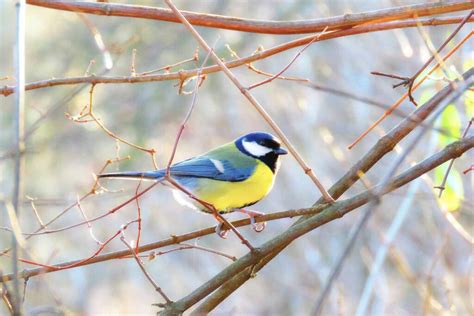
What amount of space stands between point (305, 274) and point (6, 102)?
334 centimetres

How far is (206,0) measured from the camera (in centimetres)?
720

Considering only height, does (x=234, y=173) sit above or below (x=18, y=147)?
above

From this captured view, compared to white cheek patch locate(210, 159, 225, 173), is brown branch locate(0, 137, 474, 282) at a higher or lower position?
lower

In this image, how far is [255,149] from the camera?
3.70m

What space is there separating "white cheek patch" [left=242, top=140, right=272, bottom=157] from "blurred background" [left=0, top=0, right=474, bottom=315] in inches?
61.8

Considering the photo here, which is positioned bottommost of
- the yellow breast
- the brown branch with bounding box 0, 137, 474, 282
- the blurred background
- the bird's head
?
the brown branch with bounding box 0, 137, 474, 282

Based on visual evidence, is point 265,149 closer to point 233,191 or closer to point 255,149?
point 255,149

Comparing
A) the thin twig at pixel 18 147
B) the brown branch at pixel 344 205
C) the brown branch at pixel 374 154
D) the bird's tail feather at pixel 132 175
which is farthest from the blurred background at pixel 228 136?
the thin twig at pixel 18 147

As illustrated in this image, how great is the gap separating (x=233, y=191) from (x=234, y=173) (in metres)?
0.12

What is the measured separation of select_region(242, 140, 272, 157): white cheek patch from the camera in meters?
3.65

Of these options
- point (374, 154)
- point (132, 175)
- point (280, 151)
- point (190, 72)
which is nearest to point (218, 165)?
point (280, 151)

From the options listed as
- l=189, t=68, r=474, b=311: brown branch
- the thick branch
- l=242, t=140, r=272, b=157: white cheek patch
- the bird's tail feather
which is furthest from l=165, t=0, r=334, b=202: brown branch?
l=242, t=140, r=272, b=157: white cheek patch

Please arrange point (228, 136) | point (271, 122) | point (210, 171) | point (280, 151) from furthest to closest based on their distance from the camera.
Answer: point (228, 136)
point (280, 151)
point (210, 171)
point (271, 122)

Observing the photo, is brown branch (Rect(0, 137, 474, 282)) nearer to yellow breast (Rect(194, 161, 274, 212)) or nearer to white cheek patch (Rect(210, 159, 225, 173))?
yellow breast (Rect(194, 161, 274, 212))
